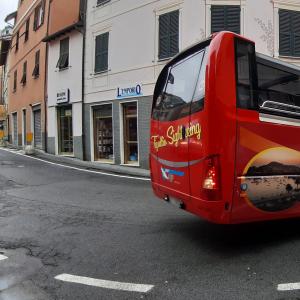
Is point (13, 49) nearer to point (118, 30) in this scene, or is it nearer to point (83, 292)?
point (118, 30)

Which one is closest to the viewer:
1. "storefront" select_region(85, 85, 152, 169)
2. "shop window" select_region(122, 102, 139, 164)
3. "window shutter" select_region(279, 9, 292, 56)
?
"window shutter" select_region(279, 9, 292, 56)

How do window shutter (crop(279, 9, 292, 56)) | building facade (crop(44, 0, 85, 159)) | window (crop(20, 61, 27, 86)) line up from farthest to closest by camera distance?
window (crop(20, 61, 27, 86)) < building facade (crop(44, 0, 85, 159)) < window shutter (crop(279, 9, 292, 56))

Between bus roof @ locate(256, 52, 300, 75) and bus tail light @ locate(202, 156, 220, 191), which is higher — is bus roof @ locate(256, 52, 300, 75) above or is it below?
above

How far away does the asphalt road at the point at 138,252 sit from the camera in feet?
14.0

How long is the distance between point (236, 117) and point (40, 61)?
22471 millimetres

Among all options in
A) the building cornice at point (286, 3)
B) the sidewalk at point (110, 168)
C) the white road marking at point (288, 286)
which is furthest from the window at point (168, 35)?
the white road marking at point (288, 286)

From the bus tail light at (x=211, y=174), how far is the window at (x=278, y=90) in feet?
3.15

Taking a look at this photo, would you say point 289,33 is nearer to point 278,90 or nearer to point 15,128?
point 278,90

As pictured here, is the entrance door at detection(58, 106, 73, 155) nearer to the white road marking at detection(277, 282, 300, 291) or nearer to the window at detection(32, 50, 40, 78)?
the window at detection(32, 50, 40, 78)

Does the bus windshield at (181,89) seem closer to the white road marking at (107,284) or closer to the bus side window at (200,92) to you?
the bus side window at (200,92)

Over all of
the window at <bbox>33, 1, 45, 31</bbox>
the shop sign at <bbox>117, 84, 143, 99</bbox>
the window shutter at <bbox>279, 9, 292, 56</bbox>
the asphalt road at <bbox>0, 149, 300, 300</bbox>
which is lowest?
the asphalt road at <bbox>0, 149, 300, 300</bbox>

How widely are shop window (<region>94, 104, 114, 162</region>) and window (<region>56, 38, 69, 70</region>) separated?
13.1 ft

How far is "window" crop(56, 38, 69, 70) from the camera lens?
2202 centimetres

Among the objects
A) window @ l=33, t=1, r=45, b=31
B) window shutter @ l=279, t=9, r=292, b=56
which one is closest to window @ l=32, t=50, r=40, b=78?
window @ l=33, t=1, r=45, b=31
